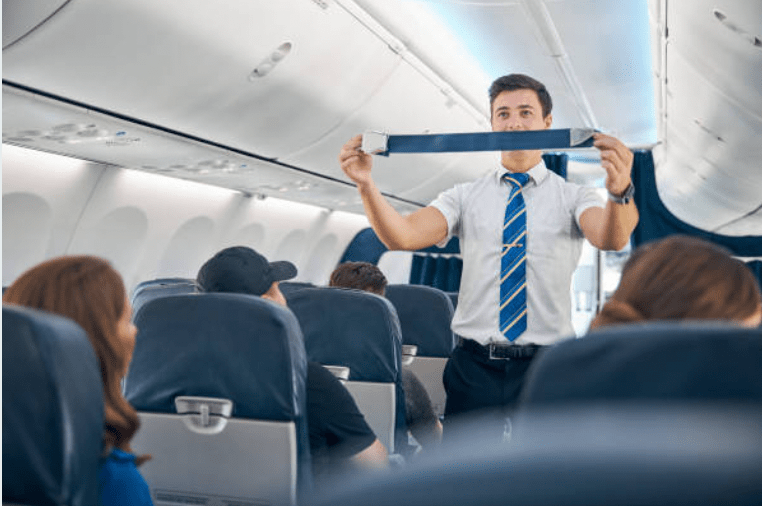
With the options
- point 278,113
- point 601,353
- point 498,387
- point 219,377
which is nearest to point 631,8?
point 278,113

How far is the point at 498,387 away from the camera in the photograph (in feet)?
8.87

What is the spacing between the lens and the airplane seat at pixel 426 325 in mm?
5449

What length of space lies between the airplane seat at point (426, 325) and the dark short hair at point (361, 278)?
0.55 metres

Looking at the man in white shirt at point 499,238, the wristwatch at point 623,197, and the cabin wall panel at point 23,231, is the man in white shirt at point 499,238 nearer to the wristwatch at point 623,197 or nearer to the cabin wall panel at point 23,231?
the wristwatch at point 623,197

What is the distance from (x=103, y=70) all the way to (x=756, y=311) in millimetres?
3870

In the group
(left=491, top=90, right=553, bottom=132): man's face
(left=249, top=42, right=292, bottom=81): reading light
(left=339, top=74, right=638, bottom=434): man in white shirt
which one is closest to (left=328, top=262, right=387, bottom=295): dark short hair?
(left=249, top=42, right=292, bottom=81): reading light

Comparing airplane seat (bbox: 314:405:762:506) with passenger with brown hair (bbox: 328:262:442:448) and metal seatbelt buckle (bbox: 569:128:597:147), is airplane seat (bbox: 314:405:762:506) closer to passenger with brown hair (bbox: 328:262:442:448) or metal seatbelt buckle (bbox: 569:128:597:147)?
metal seatbelt buckle (bbox: 569:128:597:147)

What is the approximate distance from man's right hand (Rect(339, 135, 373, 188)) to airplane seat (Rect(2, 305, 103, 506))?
4.51 ft

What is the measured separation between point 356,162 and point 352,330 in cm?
132

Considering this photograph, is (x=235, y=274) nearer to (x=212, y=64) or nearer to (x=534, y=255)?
(x=534, y=255)

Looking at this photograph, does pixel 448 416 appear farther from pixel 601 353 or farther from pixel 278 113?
pixel 278 113

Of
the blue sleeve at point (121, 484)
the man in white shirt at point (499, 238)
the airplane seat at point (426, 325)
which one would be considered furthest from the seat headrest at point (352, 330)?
the blue sleeve at point (121, 484)

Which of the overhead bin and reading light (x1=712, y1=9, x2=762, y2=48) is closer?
reading light (x1=712, y1=9, x2=762, y2=48)

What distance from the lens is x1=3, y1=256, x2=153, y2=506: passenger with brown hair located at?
5.95 ft
